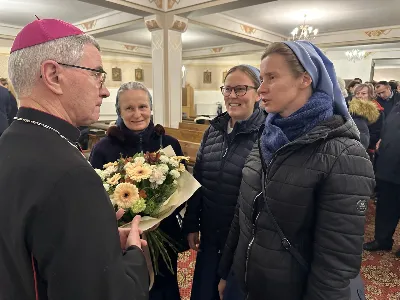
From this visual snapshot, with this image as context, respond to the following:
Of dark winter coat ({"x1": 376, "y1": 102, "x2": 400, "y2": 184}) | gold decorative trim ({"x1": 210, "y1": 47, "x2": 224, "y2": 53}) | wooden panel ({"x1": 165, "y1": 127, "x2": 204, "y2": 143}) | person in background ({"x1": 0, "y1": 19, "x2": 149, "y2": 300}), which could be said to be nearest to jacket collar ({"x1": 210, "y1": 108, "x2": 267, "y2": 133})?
person in background ({"x1": 0, "y1": 19, "x2": 149, "y2": 300})

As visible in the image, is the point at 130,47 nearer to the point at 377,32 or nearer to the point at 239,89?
the point at 377,32

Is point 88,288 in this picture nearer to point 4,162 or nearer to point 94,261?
point 94,261

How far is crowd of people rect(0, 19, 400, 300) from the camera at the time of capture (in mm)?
711

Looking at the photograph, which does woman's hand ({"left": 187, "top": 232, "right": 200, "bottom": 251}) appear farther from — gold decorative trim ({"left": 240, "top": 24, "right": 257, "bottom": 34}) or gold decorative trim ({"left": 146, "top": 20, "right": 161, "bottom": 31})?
gold decorative trim ({"left": 240, "top": 24, "right": 257, "bottom": 34})

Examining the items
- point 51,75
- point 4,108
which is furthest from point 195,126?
point 51,75

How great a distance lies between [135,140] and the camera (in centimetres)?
184

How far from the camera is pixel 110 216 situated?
0.77m

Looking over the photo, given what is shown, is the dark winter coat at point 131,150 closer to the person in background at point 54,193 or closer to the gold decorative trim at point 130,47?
the person in background at point 54,193

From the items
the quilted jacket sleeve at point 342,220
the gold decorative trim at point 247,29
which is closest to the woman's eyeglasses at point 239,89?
the quilted jacket sleeve at point 342,220

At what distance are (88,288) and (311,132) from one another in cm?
89

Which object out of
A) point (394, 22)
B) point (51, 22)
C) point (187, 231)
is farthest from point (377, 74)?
point (51, 22)

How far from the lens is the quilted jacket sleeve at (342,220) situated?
105 centimetres

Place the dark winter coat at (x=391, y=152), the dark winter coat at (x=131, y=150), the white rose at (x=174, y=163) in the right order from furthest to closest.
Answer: the dark winter coat at (x=391, y=152), the dark winter coat at (x=131, y=150), the white rose at (x=174, y=163)

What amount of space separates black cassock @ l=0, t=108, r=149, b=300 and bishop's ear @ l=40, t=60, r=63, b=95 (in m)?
0.11
